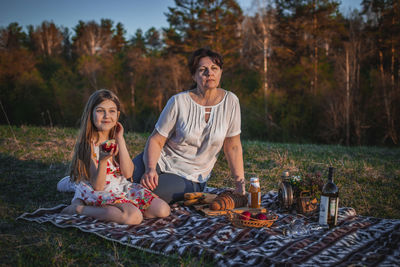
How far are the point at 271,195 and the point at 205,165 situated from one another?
1.12 meters

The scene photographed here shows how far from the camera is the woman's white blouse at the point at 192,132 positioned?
4.09 m

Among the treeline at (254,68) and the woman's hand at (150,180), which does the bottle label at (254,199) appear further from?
the treeline at (254,68)

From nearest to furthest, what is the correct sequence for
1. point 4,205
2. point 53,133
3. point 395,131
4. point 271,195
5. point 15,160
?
point 4,205 → point 271,195 → point 15,160 → point 53,133 → point 395,131

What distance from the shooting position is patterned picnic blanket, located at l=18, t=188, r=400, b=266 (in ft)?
8.50

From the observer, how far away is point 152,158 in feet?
12.9

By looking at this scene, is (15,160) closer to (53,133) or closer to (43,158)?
(43,158)

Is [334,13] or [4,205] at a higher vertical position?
[334,13]

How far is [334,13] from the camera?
25.4 meters

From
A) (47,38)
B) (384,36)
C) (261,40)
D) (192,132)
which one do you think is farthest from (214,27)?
(192,132)

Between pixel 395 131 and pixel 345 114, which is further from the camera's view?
pixel 345 114

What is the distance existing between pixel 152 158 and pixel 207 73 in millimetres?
1281

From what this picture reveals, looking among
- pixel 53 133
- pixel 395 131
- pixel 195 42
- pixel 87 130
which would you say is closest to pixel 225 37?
pixel 195 42

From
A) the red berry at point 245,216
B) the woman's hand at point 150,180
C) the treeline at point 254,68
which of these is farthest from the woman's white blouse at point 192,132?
the treeline at point 254,68

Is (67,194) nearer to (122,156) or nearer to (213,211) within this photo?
(122,156)
